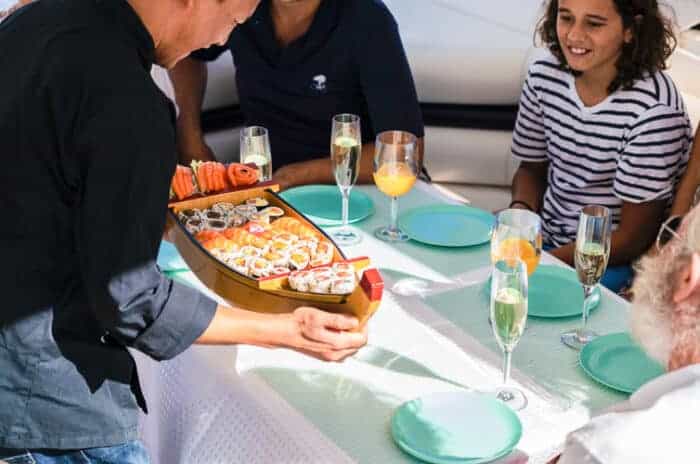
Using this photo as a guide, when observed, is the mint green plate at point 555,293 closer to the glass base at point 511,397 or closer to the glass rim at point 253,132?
the glass base at point 511,397

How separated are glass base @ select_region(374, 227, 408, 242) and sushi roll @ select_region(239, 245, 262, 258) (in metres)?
0.37

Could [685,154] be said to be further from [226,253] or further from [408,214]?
[226,253]

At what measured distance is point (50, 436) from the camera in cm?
127

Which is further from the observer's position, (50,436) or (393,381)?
(393,381)

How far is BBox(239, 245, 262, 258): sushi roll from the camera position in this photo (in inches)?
59.9

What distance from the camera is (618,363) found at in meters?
1.44

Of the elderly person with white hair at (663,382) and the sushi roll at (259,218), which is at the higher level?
the elderly person with white hair at (663,382)

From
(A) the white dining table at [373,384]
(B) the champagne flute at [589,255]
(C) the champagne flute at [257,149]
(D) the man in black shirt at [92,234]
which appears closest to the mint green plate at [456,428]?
(A) the white dining table at [373,384]

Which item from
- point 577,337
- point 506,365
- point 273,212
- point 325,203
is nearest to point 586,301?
point 577,337

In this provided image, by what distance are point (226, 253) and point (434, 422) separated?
0.44m

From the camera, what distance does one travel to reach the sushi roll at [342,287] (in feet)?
4.50

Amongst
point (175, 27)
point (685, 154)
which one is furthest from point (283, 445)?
point (685, 154)

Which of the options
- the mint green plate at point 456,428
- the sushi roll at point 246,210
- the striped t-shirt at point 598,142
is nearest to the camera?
the mint green plate at point 456,428

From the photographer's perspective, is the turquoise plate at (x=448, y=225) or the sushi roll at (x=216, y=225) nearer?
the sushi roll at (x=216, y=225)
